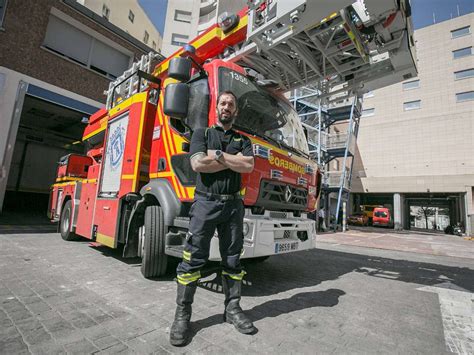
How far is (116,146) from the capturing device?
488 centimetres

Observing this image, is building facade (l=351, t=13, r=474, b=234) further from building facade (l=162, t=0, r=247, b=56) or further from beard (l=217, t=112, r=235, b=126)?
beard (l=217, t=112, r=235, b=126)

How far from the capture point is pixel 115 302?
9.59 ft

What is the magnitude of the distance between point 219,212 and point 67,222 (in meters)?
5.68

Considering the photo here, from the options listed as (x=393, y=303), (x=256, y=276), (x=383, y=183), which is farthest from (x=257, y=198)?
(x=383, y=183)

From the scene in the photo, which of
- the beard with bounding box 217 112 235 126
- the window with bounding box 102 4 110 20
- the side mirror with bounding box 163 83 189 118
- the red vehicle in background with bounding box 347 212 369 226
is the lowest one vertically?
the red vehicle in background with bounding box 347 212 369 226

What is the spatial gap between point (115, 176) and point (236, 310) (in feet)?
10.7

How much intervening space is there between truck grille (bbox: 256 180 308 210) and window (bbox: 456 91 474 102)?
35.5m

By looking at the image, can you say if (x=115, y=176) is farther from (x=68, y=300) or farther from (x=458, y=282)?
(x=458, y=282)

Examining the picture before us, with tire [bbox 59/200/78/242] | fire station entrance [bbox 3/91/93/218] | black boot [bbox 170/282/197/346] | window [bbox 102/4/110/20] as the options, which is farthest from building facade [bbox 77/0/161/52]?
black boot [bbox 170/282/197/346]

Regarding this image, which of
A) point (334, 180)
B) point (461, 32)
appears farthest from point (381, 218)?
point (461, 32)

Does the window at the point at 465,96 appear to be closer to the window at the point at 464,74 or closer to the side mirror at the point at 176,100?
the window at the point at 464,74

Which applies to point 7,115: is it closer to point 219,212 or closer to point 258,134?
point 258,134

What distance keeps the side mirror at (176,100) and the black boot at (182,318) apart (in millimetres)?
1902

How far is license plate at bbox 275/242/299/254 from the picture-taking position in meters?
3.44
